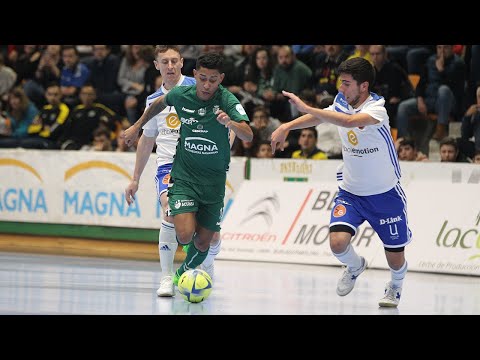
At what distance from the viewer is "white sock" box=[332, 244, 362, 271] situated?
30.3 feet

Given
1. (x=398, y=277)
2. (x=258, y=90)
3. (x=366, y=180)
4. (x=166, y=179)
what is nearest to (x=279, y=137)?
(x=366, y=180)

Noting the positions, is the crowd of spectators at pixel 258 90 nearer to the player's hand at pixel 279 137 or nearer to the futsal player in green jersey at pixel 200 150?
the futsal player in green jersey at pixel 200 150

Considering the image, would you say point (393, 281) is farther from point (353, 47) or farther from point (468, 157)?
point (353, 47)

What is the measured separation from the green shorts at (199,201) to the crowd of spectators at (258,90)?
5759 millimetres

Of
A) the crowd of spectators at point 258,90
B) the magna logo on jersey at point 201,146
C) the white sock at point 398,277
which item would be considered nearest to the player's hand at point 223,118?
the magna logo on jersey at point 201,146

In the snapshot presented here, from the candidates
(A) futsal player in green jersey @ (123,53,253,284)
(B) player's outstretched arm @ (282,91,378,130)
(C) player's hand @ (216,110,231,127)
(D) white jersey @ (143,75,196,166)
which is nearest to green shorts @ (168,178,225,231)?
(A) futsal player in green jersey @ (123,53,253,284)

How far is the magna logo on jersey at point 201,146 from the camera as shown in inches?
355

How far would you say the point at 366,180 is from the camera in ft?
29.9

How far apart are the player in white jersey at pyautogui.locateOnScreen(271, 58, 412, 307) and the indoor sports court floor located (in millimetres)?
551

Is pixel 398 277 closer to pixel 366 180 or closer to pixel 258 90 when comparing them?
pixel 366 180

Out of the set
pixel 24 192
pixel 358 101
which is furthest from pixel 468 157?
pixel 24 192

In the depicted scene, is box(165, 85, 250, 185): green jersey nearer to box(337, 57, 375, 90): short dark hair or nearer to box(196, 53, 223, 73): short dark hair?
→ box(196, 53, 223, 73): short dark hair

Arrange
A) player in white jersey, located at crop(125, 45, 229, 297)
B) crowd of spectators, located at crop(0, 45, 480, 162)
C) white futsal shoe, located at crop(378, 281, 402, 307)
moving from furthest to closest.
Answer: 1. crowd of spectators, located at crop(0, 45, 480, 162)
2. player in white jersey, located at crop(125, 45, 229, 297)
3. white futsal shoe, located at crop(378, 281, 402, 307)

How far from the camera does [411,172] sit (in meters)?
13.8
